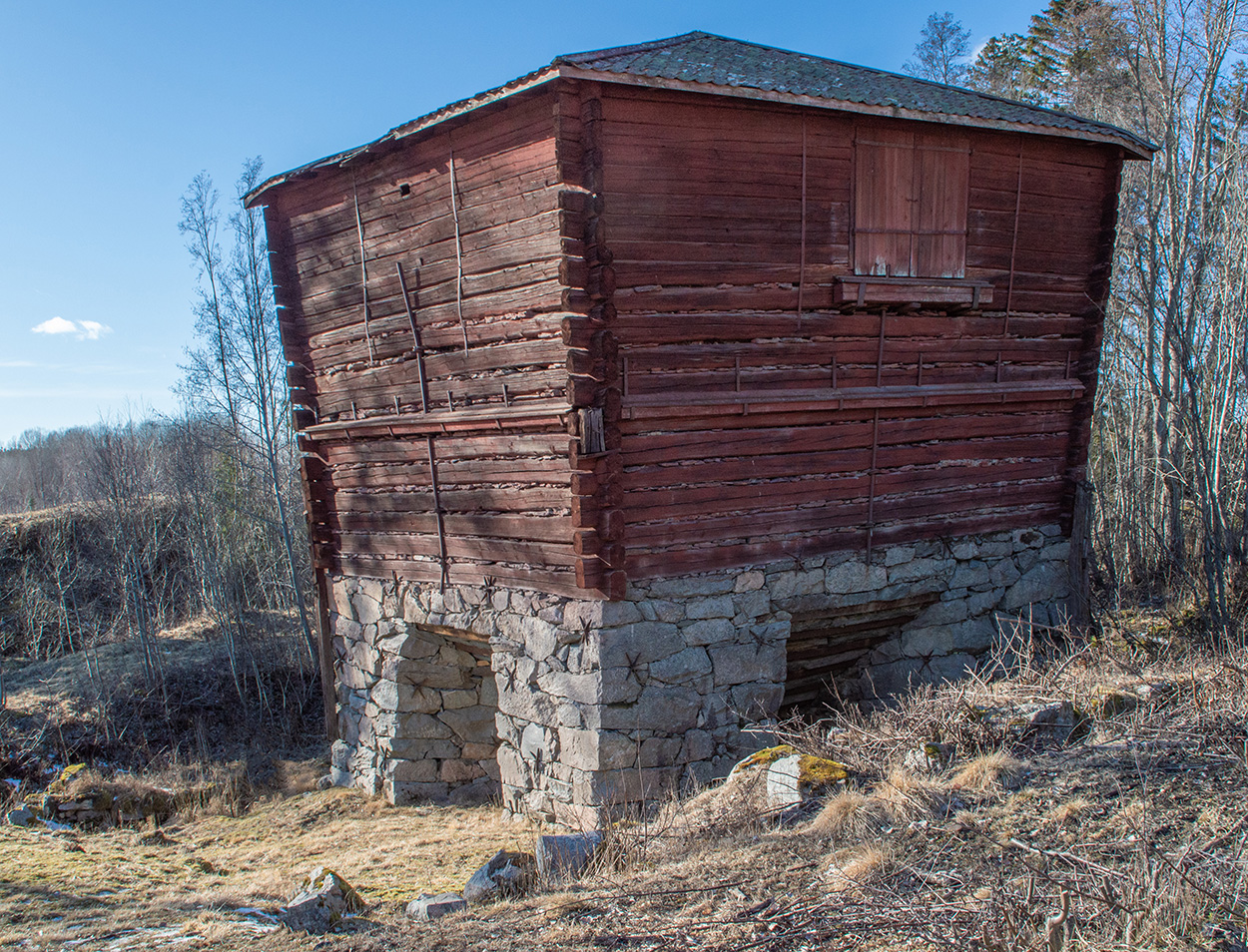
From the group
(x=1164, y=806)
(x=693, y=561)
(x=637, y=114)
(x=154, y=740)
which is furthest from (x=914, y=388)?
(x=154, y=740)

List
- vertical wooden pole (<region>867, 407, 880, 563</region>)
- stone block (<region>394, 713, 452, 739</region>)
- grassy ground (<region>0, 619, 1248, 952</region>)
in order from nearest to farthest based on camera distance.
A: grassy ground (<region>0, 619, 1248, 952</region>)
vertical wooden pole (<region>867, 407, 880, 563</region>)
stone block (<region>394, 713, 452, 739</region>)

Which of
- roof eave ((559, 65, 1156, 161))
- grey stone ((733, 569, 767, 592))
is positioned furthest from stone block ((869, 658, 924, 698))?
roof eave ((559, 65, 1156, 161))

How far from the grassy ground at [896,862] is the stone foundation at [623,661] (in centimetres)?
61

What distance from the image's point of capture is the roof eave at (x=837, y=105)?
6410 millimetres

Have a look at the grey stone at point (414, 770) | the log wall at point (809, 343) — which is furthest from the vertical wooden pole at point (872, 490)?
the grey stone at point (414, 770)

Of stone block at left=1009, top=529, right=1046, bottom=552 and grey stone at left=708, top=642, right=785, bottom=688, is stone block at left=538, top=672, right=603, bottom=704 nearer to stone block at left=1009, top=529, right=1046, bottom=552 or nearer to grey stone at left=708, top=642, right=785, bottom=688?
grey stone at left=708, top=642, right=785, bottom=688

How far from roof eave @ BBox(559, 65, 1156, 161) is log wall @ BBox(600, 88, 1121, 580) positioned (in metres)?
0.30

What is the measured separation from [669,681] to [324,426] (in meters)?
4.82

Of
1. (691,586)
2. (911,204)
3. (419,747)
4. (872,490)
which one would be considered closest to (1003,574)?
(872,490)

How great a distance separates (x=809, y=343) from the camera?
7.72 metres

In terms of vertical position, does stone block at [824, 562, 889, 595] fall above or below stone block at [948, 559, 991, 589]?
above

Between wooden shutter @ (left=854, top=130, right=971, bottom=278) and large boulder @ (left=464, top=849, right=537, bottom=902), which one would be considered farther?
wooden shutter @ (left=854, top=130, right=971, bottom=278)

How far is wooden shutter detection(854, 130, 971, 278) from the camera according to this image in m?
7.73

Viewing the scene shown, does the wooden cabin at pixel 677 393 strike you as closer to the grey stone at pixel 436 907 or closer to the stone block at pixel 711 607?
the stone block at pixel 711 607
